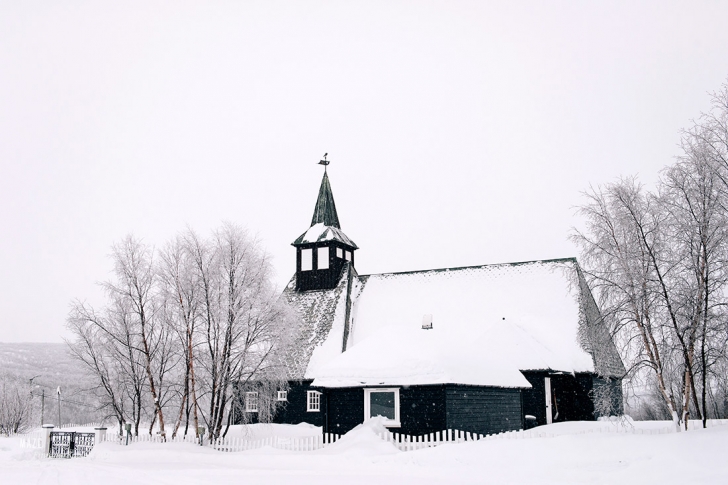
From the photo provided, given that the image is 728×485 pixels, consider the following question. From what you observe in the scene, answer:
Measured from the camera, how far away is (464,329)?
3497cm

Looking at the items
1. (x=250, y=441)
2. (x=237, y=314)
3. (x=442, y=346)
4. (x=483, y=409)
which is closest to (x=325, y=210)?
(x=237, y=314)

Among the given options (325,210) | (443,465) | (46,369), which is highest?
(325,210)

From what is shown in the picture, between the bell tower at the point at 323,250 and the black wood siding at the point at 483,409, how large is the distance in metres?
15.8

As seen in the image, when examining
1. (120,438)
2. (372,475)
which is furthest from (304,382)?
(372,475)

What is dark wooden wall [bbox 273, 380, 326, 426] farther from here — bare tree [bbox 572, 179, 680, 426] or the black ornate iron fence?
bare tree [bbox 572, 179, 680, 426]

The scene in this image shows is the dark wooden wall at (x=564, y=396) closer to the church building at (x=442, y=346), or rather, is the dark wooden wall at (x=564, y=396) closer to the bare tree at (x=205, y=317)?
the church building at (x=442, y=346)

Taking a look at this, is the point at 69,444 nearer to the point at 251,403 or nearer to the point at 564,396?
the point at 251,403

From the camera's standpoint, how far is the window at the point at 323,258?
136ft

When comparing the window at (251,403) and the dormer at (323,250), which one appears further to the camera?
the dormer at (323,250)

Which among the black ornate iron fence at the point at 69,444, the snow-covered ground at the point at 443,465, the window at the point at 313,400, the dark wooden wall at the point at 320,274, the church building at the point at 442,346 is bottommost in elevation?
the black ornate iron fence at the point at 69,444

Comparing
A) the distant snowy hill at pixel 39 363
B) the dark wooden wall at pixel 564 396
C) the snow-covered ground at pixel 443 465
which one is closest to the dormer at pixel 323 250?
the dark wooden wall at pixel 564 396

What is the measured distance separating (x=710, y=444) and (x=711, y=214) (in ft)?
24.5

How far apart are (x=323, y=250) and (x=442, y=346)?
17.6 meters

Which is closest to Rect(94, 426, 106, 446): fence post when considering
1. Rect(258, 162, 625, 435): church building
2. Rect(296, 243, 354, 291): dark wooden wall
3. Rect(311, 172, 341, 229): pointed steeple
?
Rect(258, 162, 625, 435): church building
